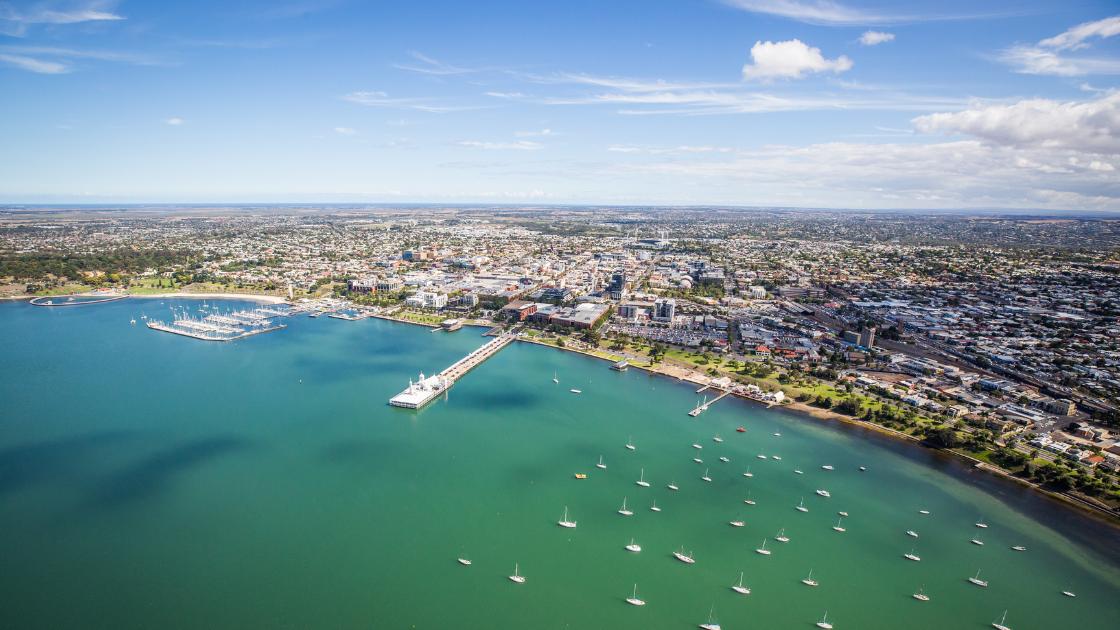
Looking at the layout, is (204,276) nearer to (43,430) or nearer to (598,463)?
(43,430)

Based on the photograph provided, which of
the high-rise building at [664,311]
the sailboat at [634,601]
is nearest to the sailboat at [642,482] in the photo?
the sailboat at [634,601]

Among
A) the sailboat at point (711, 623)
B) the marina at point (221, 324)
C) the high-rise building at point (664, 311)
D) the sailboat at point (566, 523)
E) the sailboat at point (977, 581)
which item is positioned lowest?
the sailboat at point (711, 623)

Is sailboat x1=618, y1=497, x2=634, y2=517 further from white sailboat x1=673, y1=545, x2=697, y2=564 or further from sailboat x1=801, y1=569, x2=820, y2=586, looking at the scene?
sailboat x1=801, y1=569, x2=820, y2=586

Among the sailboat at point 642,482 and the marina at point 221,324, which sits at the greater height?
the marina at point 221,324

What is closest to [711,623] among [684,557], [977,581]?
[684,557]

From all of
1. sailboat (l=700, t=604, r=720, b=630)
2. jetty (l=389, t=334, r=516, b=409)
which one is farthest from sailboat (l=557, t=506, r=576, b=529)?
jetty (l=389, t=334, r=516, b=409)

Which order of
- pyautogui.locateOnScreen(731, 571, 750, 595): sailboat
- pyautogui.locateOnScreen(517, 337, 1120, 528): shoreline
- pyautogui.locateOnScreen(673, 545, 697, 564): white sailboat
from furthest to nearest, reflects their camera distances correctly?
pyautogui.locateOnScreen(517, 337, 1120, 528): shoreline → pyautogui.locateOnScreen(673, 545, 697, 564): white sailboat → pyautogui.locateOnScreen(731, 571, 750, 595): sailboat

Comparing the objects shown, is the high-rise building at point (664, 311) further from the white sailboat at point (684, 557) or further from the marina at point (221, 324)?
the marina at point (221, 324)

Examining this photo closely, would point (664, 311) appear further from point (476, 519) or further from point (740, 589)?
point (740, 589)
